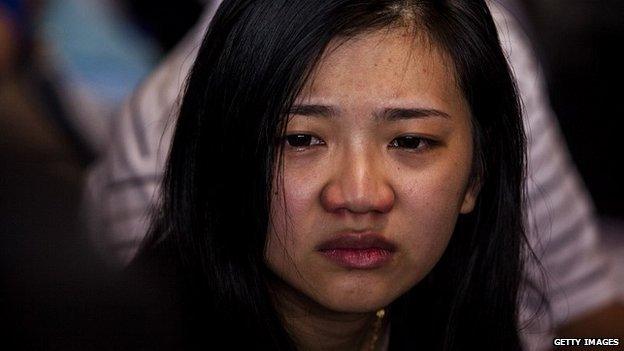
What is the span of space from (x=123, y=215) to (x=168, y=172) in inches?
12.6

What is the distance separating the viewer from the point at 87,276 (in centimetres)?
110

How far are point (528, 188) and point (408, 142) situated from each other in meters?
0.56

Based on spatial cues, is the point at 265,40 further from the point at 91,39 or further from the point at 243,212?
the point at 91,39

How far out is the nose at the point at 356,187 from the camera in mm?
858

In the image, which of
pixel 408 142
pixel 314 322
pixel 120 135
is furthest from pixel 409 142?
pixel 120 135

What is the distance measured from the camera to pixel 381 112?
0.87 metres

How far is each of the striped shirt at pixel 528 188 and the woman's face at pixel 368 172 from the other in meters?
0.28

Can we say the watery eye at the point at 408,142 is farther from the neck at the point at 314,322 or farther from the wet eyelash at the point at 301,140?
the neck at the point at 314,322

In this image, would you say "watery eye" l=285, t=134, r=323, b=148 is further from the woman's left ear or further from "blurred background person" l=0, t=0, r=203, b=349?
"blurred background person" l=0, t=0, r=203, b=349

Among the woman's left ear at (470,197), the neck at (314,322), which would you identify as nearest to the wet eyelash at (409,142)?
the woman's left ear at (470,197)

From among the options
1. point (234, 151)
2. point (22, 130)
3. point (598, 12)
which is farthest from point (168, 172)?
point (598, 12)

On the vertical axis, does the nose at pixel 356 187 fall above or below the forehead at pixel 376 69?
below

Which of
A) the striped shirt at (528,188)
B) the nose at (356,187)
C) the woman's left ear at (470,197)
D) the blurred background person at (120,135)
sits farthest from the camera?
the striped shirt at (528,188)

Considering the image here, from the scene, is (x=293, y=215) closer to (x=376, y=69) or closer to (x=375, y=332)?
(x=376, y=69)
